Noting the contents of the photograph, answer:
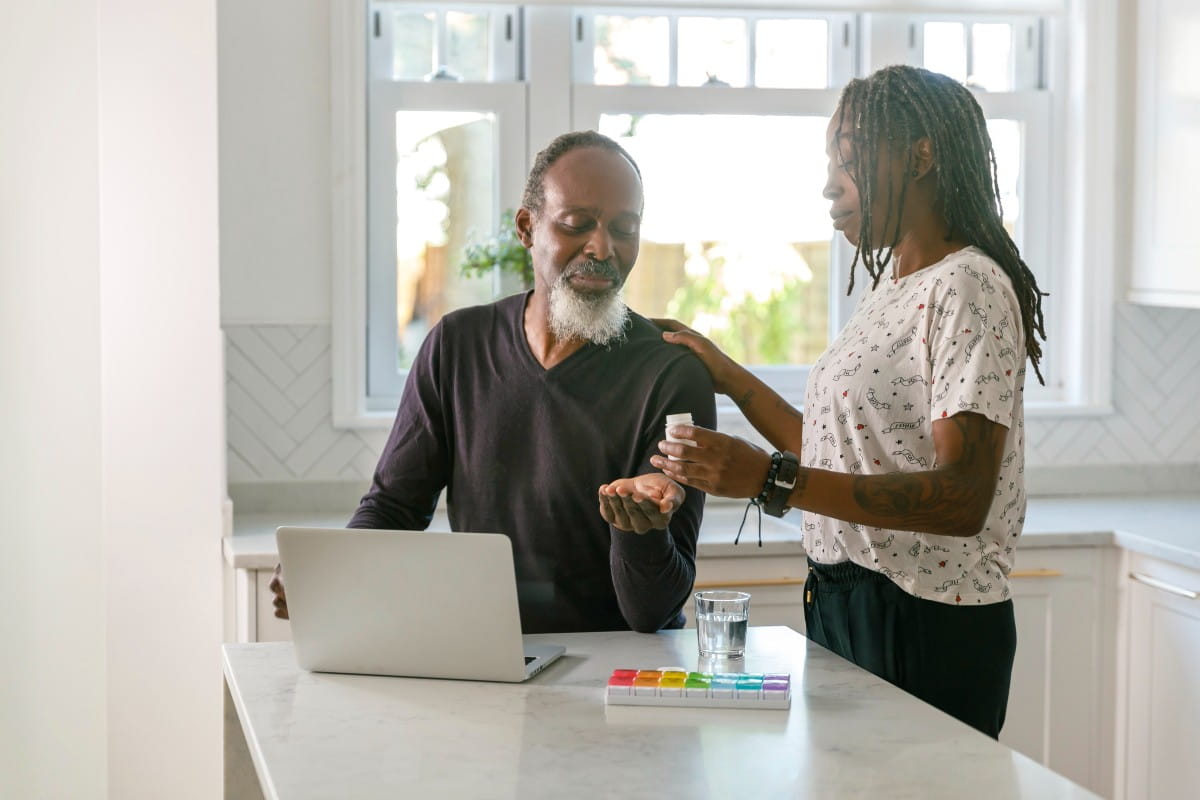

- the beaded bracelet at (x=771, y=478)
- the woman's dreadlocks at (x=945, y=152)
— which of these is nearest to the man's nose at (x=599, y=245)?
the woman's dreadlocks at (x=945, y=152)

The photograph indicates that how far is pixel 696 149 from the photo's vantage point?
11.4 feet

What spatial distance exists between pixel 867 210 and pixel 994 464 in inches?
15.2

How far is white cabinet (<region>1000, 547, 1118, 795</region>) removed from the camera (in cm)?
301

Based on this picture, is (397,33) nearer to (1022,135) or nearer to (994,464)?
(1022,135)

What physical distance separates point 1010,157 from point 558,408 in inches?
84.1

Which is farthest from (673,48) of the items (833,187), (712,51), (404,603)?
(404,603)

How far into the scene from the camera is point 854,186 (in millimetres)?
1808

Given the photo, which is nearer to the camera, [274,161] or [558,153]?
[558,153]

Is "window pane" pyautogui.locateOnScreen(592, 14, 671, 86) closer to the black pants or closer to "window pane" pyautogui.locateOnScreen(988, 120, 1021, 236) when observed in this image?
"window pane" pyautogui.locateOnScreen(988, 120, 1021, 236)

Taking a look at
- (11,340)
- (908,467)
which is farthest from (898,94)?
(11,340)

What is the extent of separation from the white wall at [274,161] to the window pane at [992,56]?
1720 millimetres

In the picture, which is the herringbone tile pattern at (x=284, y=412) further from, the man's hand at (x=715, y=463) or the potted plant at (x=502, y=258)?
the man's hand at (x=715, y=463)

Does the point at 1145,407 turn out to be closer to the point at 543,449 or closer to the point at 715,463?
the point at 543,449

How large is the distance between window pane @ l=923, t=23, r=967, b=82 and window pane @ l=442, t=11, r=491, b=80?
118 centimetres
